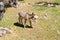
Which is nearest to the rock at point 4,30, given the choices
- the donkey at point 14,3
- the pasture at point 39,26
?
the pasture at point 39,26

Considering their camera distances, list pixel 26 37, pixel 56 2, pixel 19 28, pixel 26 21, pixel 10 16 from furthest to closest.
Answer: pixel 56 2, pixel 10 16, pixel 26 21, pixel 19 28, pixel 26 37

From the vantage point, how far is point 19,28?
16422 mm

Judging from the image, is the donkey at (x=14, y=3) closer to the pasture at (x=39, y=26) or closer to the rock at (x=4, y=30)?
the pasture at (x=39, y=26)

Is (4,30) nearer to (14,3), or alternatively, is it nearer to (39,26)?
(39,26)

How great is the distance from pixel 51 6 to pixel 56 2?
252cm

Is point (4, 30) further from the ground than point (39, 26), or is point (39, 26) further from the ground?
point (4, 30)

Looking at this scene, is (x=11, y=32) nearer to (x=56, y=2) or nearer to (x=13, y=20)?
(x=13, y=20)

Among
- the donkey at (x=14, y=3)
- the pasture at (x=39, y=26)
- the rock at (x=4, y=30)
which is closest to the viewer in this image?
the pasture at (x=39, y=26)

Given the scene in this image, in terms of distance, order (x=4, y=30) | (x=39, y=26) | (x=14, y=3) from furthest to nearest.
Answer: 1. (x=14, y=3)
2. (x=39, y=26)
3. (x=4, y=30)

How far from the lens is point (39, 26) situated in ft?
55.9

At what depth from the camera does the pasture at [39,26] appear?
15.0 metres

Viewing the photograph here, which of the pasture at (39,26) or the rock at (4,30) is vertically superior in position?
the rock at (4,30)

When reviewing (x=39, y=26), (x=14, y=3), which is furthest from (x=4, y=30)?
(x=14, y=3)

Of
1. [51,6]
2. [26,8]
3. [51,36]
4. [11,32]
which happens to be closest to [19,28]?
[11,32]
